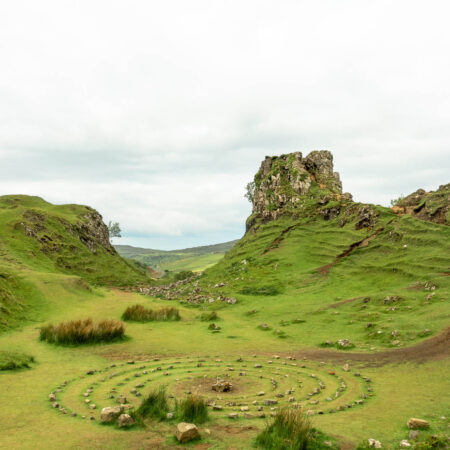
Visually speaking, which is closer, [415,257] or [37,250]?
[415,257]

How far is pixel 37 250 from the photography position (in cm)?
6956

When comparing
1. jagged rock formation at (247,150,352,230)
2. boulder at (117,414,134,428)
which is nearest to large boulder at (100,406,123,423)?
boulder at (117,414,134,428)

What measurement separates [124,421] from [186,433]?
93.5 inches

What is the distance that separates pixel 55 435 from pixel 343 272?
144 ft

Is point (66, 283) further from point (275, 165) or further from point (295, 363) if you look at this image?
point (275, 165)

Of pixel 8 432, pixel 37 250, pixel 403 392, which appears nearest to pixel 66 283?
pixel 37 250

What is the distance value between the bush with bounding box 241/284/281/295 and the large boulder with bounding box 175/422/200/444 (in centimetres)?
3821

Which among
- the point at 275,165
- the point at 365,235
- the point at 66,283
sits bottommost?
the point at 66,283

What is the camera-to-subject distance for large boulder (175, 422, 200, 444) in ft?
33.2

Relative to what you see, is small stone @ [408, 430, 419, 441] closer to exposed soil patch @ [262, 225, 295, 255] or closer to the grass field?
the grass field

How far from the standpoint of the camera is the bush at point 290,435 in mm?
9617

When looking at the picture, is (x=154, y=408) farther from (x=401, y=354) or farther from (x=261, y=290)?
(x=261, y=290)

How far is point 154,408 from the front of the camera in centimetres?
1198

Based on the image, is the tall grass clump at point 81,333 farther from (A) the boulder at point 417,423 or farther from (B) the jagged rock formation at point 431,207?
(B) the jagged rock formation at point 431,207
